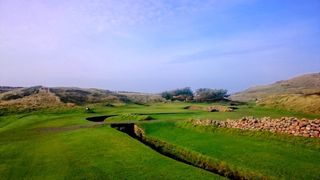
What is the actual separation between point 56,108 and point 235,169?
5092 cm

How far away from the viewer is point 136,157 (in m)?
20.2

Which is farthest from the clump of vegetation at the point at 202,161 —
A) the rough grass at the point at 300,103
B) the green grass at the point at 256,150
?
the rough grass at the point at 300,103

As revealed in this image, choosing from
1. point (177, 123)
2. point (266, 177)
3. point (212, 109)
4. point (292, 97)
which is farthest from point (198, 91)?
point (266, 177)

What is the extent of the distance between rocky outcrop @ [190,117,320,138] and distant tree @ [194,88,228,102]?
7849 cm

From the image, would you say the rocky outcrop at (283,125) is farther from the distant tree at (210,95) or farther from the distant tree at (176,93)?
the distant tree at (176,93)

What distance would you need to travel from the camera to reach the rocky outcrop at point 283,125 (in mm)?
21766

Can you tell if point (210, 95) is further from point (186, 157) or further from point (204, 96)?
point (186, 157)

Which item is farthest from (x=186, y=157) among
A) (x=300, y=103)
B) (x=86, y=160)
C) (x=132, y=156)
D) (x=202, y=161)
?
(x=300, y=103)

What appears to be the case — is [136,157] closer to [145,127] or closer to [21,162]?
[21,162]

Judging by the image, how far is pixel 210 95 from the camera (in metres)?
111

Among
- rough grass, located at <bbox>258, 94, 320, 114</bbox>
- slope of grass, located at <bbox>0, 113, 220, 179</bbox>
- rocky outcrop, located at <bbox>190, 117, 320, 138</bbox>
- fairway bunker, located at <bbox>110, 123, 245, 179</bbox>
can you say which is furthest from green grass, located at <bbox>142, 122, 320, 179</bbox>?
rough grass, located at <bbox>258, 94, 320, 114</bbox>

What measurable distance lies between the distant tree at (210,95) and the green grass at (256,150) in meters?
77.9

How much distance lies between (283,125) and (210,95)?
286ft

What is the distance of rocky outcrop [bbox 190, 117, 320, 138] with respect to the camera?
2177 cm
